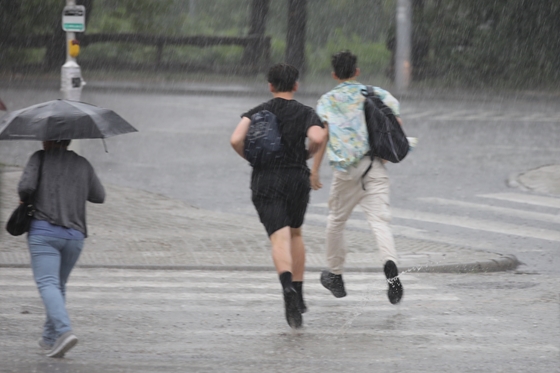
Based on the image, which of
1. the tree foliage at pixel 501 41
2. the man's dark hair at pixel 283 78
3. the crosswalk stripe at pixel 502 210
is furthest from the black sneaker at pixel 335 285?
the tree foliage at pixel 501 41

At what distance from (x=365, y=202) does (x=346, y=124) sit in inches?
23.5

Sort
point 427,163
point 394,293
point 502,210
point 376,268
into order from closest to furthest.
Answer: point 394,293 → point 376,268 → point 502,210 → point 427,163

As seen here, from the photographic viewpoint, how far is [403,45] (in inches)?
1238

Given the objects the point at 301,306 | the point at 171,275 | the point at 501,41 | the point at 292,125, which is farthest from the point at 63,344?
the point at 501,41

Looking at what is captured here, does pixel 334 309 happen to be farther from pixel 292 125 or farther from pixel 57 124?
pixel 57 124

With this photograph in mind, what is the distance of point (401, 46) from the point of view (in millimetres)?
31500

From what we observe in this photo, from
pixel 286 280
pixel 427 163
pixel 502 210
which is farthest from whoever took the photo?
pixel 427 163

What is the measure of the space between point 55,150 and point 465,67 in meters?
30.1

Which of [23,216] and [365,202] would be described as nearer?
[23,216]

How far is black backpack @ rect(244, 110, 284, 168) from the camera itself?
22.5 ft

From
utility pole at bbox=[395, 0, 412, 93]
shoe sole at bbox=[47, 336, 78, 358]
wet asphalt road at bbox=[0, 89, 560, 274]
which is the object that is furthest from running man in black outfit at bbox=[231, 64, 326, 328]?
utility pole at bbox=[395, 0, 412, 93]

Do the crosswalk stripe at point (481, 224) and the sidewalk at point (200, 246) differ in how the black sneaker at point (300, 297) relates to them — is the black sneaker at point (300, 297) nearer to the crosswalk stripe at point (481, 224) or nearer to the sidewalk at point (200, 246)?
the sidewalk at point (200, 246)

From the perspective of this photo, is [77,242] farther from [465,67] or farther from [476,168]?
[465,67]

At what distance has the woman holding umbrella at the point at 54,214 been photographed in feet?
20.0
